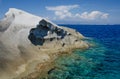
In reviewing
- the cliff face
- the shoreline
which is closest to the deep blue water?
the shoreline

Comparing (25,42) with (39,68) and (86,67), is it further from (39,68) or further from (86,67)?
(86,67)

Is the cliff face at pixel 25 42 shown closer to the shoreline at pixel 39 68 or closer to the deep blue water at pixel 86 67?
the shoreline at pixel 39 68

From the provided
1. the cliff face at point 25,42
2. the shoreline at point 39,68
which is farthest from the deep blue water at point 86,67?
the cliff face at point 25,42

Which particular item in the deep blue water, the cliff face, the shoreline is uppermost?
the cliff face

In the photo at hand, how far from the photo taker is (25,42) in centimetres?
4106

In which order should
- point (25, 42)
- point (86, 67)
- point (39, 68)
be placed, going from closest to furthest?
point (39, 68) → point (86, 67) → point (25, 42)

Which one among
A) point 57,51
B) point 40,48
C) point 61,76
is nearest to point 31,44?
point 40,48

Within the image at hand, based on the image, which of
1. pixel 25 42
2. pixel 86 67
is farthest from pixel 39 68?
pixel 25 42

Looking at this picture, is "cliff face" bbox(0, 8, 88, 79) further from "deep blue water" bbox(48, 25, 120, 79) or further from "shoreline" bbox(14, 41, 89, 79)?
"deep blue water" bbox(48, 25, 120, 79)

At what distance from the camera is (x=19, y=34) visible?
136ft

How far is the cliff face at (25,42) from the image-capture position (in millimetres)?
32831

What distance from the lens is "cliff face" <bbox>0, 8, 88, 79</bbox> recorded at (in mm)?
32831

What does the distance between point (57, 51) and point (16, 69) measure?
1493cm

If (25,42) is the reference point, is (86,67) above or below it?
below
